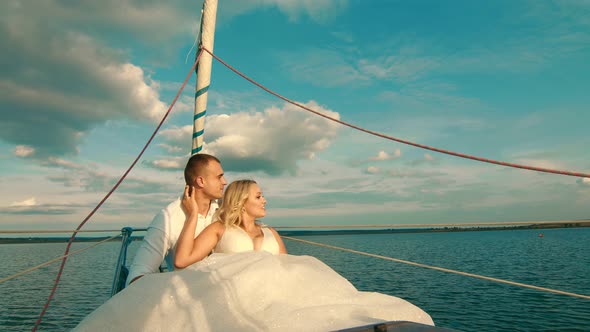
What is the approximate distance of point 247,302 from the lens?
226cm

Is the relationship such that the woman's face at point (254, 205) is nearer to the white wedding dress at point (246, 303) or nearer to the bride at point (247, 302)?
the bride at point (247, 302)

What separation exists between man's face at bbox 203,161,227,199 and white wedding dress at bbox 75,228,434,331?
3.25 ft

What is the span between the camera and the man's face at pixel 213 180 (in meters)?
3.47

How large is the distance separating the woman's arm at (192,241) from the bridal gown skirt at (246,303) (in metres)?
0.41

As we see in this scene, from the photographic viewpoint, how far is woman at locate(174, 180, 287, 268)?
3020 mm

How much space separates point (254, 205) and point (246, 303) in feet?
5.08

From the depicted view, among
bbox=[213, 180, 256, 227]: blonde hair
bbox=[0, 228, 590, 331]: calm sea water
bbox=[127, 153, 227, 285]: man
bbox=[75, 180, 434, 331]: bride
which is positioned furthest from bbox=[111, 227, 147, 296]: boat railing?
bbox=[0, 228, 590, 331]: calm sea water

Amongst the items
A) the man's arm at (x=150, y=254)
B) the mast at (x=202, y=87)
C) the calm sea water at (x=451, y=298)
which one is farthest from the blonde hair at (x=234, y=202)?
the calm sea water at (x=451, y=298)

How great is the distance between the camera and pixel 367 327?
1.64 meters

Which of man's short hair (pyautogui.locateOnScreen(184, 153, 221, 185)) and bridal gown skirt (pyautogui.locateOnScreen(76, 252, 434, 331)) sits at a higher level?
man's short hair (pyautogui.locateOnScreen(184, 153, 221, 185))

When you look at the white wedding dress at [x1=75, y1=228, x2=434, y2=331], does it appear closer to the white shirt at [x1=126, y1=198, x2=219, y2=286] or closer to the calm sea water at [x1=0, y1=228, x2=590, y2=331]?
the white shirt at [x1=126, y1=198, x2=219, y2=286]

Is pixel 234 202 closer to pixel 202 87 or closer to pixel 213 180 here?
pixel 213 180

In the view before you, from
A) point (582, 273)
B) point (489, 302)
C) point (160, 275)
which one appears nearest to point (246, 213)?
point (160, 275)

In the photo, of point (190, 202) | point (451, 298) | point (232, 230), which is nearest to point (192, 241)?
point (190, 202)
